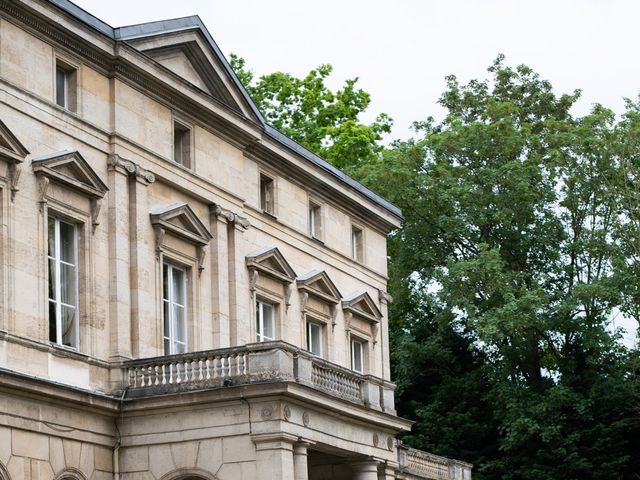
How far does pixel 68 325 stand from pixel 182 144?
7019 mm

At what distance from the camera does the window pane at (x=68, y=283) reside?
114 feet

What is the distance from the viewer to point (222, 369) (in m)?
34.7

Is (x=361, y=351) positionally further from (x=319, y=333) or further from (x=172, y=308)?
(x=172, y=308)

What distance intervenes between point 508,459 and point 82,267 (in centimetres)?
2939

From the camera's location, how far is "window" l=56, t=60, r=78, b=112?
116 ft

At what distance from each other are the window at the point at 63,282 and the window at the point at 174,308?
3.52m

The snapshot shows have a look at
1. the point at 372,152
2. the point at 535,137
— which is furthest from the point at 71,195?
the point at 372,152

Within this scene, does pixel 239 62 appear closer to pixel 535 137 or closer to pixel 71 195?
pixel 535 137

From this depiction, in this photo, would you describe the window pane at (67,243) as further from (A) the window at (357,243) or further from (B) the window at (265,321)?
(A) the window at (357,243)

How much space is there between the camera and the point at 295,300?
147 feet

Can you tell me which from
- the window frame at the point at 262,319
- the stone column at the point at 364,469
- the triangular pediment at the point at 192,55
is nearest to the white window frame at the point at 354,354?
the window frame at the point at 262,319

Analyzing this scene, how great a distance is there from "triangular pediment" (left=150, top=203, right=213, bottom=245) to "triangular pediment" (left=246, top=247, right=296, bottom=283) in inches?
92.1

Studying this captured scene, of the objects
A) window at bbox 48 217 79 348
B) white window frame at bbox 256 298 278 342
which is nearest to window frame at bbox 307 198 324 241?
white window frame at bbox 256 298 278 342

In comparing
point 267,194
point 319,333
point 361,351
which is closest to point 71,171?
point 267,194
